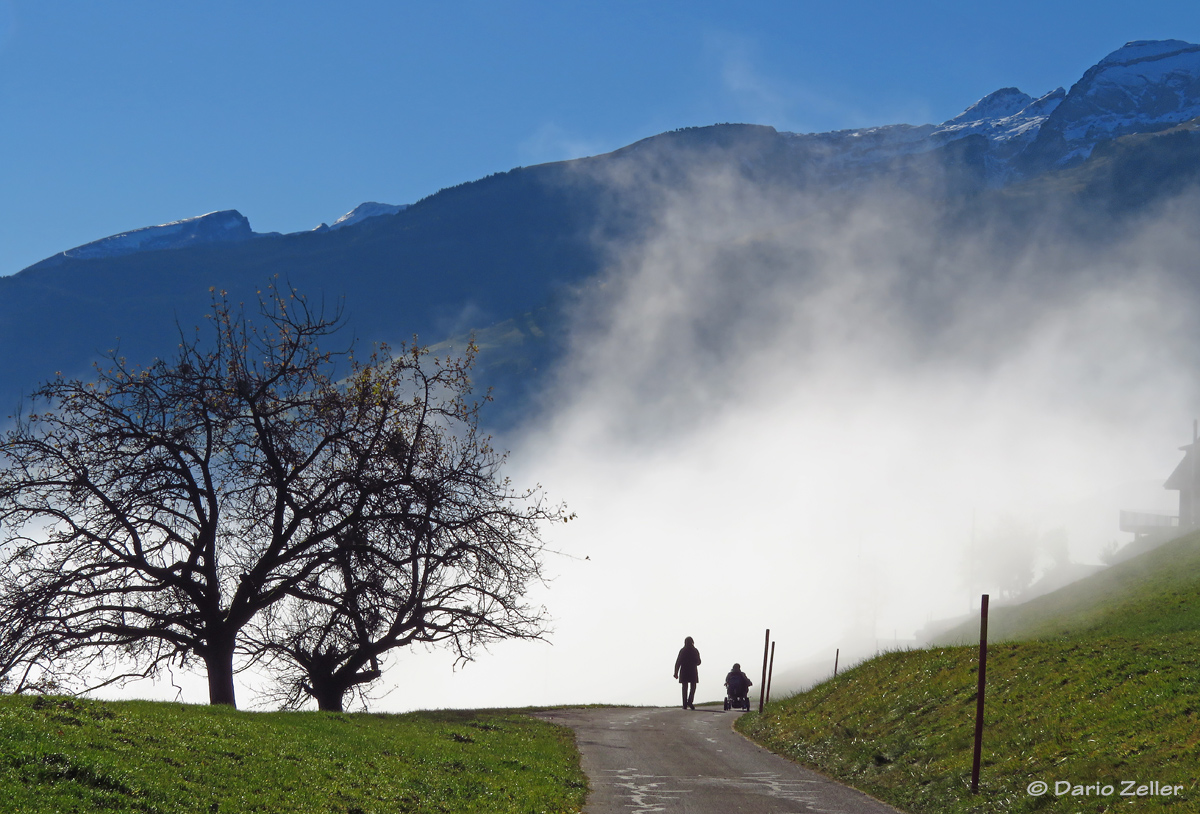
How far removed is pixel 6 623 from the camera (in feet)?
62.8

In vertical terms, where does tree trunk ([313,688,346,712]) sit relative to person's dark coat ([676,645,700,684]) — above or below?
below

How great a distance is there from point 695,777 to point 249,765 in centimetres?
730

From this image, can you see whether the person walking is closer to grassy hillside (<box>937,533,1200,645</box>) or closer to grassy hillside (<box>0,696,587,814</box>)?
grassy hillside (<box>937,533,1200,645</box>)

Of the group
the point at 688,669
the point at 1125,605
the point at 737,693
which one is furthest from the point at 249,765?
the point at 1125,605

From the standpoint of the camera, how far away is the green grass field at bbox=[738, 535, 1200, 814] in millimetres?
11289

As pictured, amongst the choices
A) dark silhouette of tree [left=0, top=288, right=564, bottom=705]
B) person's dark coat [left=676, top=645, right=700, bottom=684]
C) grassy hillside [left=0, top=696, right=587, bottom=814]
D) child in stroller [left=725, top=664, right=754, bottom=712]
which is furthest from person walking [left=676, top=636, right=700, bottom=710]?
grassy hillside [left=0, top=696, right=587, bottom=814]

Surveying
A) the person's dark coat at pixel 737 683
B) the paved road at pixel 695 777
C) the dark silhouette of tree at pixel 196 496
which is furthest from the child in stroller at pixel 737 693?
the dark silhouette of tree at pixel 196 496

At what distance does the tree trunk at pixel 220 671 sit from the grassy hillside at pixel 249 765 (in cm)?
441

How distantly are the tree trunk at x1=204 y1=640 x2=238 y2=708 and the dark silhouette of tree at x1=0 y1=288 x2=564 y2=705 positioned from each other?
3 centimetres

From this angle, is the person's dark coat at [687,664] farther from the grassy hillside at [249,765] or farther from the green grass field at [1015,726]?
the grassy hillside at [249,765]

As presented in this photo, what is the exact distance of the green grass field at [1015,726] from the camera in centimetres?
1129

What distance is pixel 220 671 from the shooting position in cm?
2125

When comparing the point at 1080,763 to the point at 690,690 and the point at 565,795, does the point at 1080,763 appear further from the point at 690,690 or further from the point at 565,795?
the point at 690,690

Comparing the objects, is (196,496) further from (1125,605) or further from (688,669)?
(1125,605)
